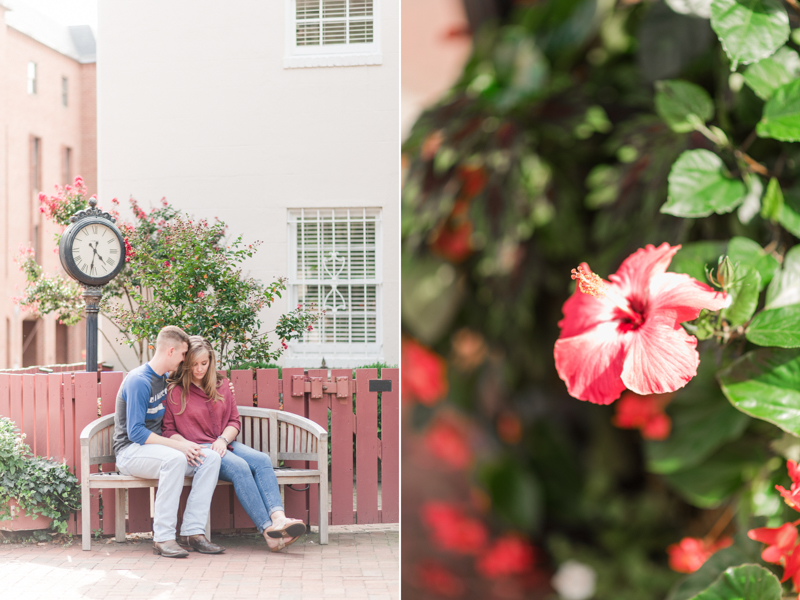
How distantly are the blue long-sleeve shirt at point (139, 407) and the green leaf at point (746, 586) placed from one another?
2.33 meters

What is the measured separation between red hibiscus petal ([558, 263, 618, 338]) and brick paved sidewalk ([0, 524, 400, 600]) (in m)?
2.01

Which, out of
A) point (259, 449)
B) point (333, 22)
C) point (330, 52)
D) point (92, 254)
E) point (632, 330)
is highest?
point (333, 22)

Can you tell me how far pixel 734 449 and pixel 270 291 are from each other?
9.55 feet

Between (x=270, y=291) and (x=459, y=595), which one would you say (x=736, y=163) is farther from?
(x=270, y=291)

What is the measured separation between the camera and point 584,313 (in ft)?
1.65

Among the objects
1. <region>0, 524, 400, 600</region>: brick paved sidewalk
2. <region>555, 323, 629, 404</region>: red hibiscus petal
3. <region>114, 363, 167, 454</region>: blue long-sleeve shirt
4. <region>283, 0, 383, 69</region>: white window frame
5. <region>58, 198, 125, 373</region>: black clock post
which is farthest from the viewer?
<region>283, 0, 383, 69</region>: white window frame

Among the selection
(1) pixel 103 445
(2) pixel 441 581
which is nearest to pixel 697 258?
(2) pixel 441 581

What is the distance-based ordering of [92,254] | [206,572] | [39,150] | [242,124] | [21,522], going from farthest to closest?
[39,150] < [242,124] < [92,254] < [21,522] < [206,572]

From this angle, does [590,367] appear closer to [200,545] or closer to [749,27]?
[749,27]

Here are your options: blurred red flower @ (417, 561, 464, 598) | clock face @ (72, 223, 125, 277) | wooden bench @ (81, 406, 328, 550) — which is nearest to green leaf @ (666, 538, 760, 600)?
blurred red flower @ (417, 561, 464, 598)

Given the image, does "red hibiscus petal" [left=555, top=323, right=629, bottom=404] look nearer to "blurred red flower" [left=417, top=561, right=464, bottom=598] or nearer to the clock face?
"blurred red flower" [left=417, top=561, right=464, bottom=598]

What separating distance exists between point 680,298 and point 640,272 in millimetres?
41

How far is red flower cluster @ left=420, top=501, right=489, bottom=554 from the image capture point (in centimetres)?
53

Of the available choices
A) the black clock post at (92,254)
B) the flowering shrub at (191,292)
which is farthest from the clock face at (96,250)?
the flowering shrub at (191,292)
